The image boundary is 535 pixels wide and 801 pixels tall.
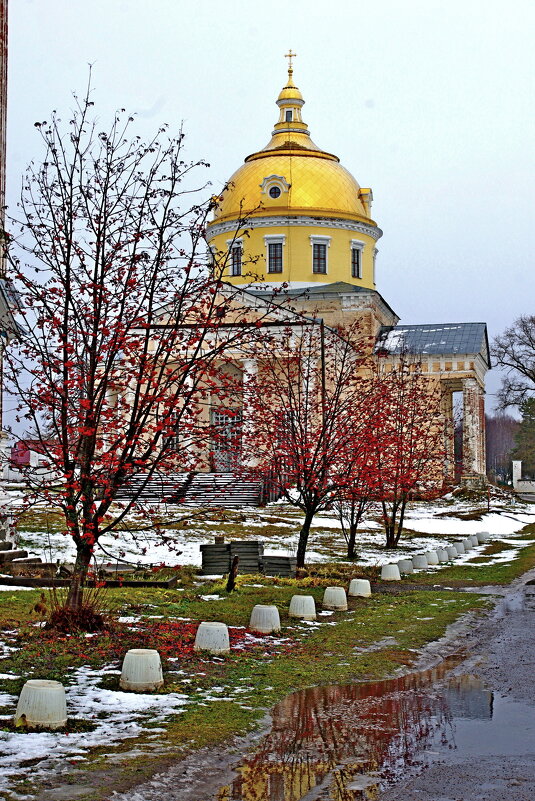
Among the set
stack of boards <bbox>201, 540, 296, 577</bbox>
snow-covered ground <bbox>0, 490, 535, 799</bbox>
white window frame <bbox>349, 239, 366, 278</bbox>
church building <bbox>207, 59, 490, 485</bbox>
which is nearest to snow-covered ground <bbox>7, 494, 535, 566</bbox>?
snow-covered ground <bbox>0, 490, 535, 799</bbox>

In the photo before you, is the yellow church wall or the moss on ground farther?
the yellow church wall

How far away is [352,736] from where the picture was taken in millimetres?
8008

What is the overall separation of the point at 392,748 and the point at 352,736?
473mm

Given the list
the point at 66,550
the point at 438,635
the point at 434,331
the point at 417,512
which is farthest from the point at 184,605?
the point at 434,331

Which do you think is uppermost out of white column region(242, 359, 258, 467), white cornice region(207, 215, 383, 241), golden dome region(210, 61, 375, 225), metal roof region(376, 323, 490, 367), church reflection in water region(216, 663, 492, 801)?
golden dome region(210, 61, 375, 225)

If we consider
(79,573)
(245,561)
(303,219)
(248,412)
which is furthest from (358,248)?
(79,573)

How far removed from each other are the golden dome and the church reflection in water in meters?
47.8

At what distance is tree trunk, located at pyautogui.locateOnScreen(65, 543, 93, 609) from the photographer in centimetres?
1140

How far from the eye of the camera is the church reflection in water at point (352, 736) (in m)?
6.72

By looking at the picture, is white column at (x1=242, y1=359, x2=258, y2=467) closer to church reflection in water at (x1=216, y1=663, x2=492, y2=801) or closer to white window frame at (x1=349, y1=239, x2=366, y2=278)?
church reflection in water at (x1=216, y1=663, x2=492, y2=801)

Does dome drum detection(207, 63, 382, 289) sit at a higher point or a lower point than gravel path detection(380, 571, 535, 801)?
higher

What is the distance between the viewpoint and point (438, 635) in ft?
43.7

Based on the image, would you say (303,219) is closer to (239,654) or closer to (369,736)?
(239,654)

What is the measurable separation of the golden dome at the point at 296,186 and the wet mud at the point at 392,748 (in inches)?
1879
